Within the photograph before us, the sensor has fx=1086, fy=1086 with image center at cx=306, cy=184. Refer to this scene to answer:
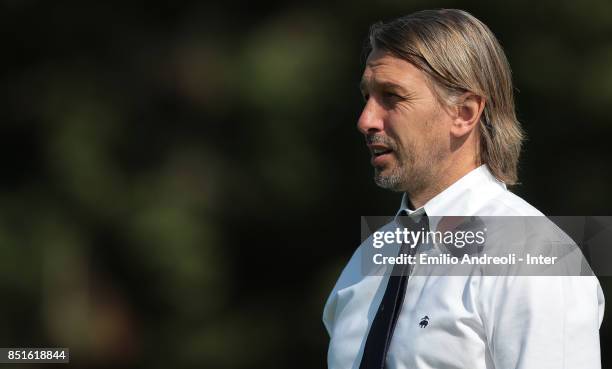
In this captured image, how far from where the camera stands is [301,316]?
25.4 ft

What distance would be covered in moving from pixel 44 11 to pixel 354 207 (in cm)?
308

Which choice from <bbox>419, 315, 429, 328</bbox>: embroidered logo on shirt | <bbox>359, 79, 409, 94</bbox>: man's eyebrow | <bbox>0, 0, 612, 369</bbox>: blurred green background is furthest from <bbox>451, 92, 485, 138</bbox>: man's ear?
<bbox>0, 0, 612, 369</bbox>: blurred green background

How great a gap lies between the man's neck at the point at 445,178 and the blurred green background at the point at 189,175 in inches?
190

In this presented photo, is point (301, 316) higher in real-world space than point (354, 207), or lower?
lower

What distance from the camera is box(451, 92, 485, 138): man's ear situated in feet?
7.04

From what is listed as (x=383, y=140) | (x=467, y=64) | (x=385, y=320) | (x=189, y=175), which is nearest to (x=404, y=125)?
(x=383, y=140)

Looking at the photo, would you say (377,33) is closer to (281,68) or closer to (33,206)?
(281,68)

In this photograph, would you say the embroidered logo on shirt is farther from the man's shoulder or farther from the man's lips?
the man's lips

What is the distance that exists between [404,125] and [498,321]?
49 cm

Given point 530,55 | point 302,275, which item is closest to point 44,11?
point 302,275

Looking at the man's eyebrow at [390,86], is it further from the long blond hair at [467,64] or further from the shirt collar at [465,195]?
the shirt collar at [465,195]

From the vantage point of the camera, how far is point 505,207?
1984mm

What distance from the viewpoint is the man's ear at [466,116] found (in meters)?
2.14

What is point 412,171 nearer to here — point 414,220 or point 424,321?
point 414,220
